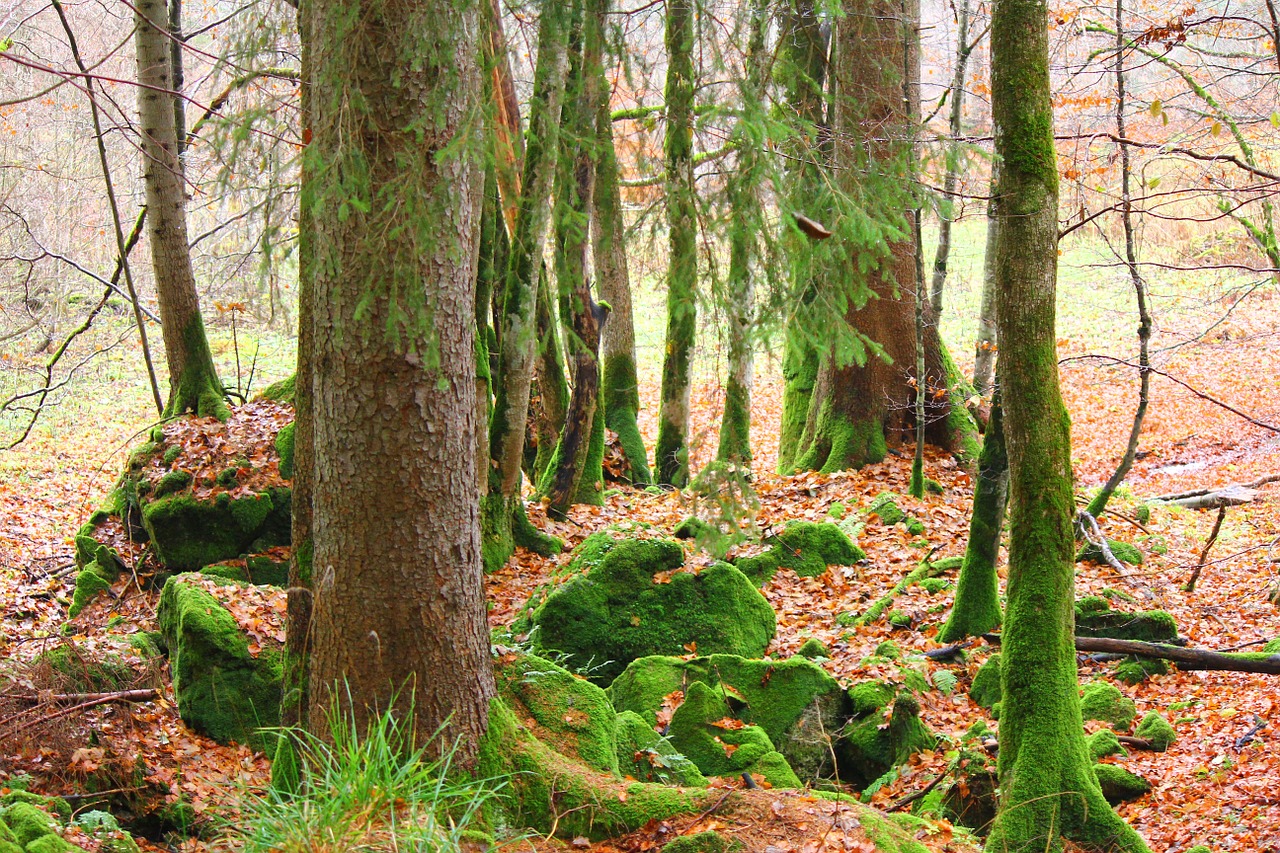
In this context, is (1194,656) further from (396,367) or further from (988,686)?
(396,367)

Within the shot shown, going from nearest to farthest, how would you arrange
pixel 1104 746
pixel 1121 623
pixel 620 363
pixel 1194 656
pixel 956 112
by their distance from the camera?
1. pixel 1104 746
2. pixel 1194 656
3. pixel 1121 623
4. pixel 956 112
5. pixel 620 363

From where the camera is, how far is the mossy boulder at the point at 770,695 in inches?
254

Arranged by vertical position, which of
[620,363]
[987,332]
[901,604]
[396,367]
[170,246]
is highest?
[170,246]

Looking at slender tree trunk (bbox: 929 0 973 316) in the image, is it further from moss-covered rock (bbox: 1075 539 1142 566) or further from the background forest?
moss-covered rock (bbox: 1075 539 1142 566)

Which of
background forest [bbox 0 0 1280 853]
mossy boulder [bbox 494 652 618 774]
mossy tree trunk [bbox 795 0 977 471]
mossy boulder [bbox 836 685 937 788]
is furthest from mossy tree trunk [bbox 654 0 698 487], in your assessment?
mossy tree trunk [bbox 795 0 977 471]

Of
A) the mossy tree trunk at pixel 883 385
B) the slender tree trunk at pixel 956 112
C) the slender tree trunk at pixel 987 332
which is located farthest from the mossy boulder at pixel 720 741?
the slender tree trunk at pixel 987 332

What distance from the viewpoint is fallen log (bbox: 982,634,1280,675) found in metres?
6.27

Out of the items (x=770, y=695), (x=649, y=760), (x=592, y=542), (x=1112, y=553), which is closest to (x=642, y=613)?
(x=592, y=542)

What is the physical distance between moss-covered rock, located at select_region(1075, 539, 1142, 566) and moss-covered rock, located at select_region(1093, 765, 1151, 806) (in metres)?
3.91

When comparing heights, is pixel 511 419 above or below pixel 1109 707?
A: above

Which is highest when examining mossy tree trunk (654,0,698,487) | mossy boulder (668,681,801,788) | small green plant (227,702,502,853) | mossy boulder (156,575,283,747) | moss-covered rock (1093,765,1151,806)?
mossy tree trunk (654,0,698,487)

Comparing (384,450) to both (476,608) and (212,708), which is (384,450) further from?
(212,708)

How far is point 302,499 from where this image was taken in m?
5.05

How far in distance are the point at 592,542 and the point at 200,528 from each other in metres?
4.49
